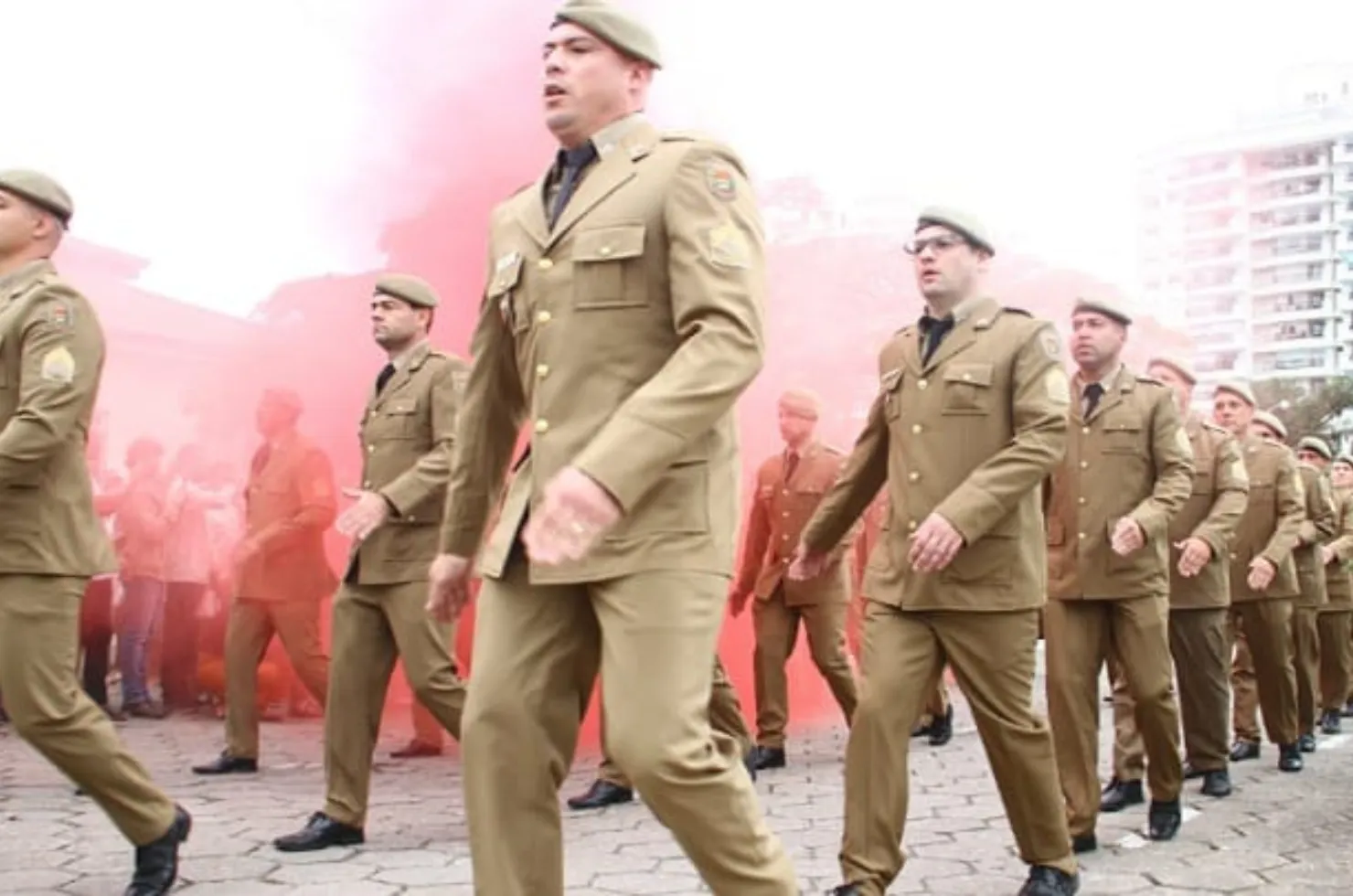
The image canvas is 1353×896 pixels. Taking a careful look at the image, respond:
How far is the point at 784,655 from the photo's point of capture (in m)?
7.61

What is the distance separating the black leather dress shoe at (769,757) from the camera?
726 centimetres

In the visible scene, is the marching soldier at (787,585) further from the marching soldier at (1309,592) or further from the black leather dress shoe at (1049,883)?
the black leather dress shoe at (1049,883)

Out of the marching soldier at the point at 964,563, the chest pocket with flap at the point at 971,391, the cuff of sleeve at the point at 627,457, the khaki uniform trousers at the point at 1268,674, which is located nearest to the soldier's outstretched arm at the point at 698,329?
the cuff of sleeve at the point at 627,457

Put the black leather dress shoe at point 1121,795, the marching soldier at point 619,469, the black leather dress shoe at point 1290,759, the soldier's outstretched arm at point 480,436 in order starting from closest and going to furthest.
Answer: the marching soldier at point 619,469, the soldier's outstretched arm at point 480,436, the black leather dress shoe at point 1121,795, the black leather dress shoe at point 1290,759

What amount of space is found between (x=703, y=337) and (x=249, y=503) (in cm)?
540

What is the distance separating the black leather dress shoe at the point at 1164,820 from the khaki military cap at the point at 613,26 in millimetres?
3569

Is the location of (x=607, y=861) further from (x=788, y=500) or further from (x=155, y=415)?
(x=155, y=415)

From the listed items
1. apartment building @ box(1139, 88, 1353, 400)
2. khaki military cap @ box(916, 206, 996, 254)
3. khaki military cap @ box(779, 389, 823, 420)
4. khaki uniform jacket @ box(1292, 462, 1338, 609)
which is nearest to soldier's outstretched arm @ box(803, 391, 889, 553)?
khaki military cap @ box(916, 206, 996, 254)

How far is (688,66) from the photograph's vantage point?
9141mm

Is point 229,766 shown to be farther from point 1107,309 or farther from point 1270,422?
point 1270,422

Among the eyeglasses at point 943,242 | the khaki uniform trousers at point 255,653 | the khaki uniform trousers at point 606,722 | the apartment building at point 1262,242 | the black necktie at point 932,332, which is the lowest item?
the khaki uniform trousers at point 255,653

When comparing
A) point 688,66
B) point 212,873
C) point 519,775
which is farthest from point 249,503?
point 519,775

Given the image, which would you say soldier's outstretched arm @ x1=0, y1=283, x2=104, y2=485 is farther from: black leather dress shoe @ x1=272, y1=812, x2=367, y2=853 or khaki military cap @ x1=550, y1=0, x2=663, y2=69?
khaki military cap @ x1=550, y1=0, x2=663, y2=69

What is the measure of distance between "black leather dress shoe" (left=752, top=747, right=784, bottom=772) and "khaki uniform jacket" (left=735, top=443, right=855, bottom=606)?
0.71m
